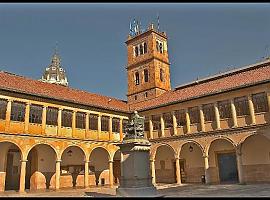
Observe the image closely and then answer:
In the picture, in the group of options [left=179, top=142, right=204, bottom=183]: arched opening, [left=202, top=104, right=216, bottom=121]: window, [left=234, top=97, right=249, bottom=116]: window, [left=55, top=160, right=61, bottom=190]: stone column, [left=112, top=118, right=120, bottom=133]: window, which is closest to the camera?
[left=234, top=97, right=249, bottom=116]: window

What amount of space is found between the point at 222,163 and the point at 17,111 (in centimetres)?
1618

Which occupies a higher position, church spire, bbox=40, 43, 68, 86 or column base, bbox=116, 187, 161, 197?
church spire, bbox=40, 43, 68, 86

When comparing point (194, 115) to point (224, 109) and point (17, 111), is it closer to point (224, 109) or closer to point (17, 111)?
point (224, 109)

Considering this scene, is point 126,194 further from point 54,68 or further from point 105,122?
point 54,68

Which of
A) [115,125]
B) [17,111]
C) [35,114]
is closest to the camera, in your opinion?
[17,111]

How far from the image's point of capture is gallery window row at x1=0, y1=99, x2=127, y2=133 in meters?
20.6

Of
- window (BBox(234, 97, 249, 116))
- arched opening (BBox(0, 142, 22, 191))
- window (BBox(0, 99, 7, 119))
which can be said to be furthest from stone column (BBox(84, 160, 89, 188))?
window (BBox(234, 97, 249, 116))

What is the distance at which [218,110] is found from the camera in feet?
75.0

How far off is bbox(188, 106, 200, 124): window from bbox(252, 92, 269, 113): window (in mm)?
4614

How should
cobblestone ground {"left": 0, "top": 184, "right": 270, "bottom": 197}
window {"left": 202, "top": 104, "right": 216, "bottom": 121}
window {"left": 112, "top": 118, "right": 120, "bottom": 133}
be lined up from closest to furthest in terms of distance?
cobblestone ground {"left": 0, "top": 184, "right": 270, "bottom": 197}, window {"left": 202, "top": 104, "right": 216, "bottom": 121}, window {"left": 112, "top": 118, "right": 120, "bottom": 133}

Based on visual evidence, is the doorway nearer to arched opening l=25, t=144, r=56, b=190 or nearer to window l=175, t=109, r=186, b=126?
window l=175, t=109, r=186, b=126

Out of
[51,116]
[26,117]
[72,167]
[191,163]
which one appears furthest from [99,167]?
[26,117]

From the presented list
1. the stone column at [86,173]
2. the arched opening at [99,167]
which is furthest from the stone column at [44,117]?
the arched opening at [99,167]

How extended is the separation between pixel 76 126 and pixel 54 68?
61.2 meters
